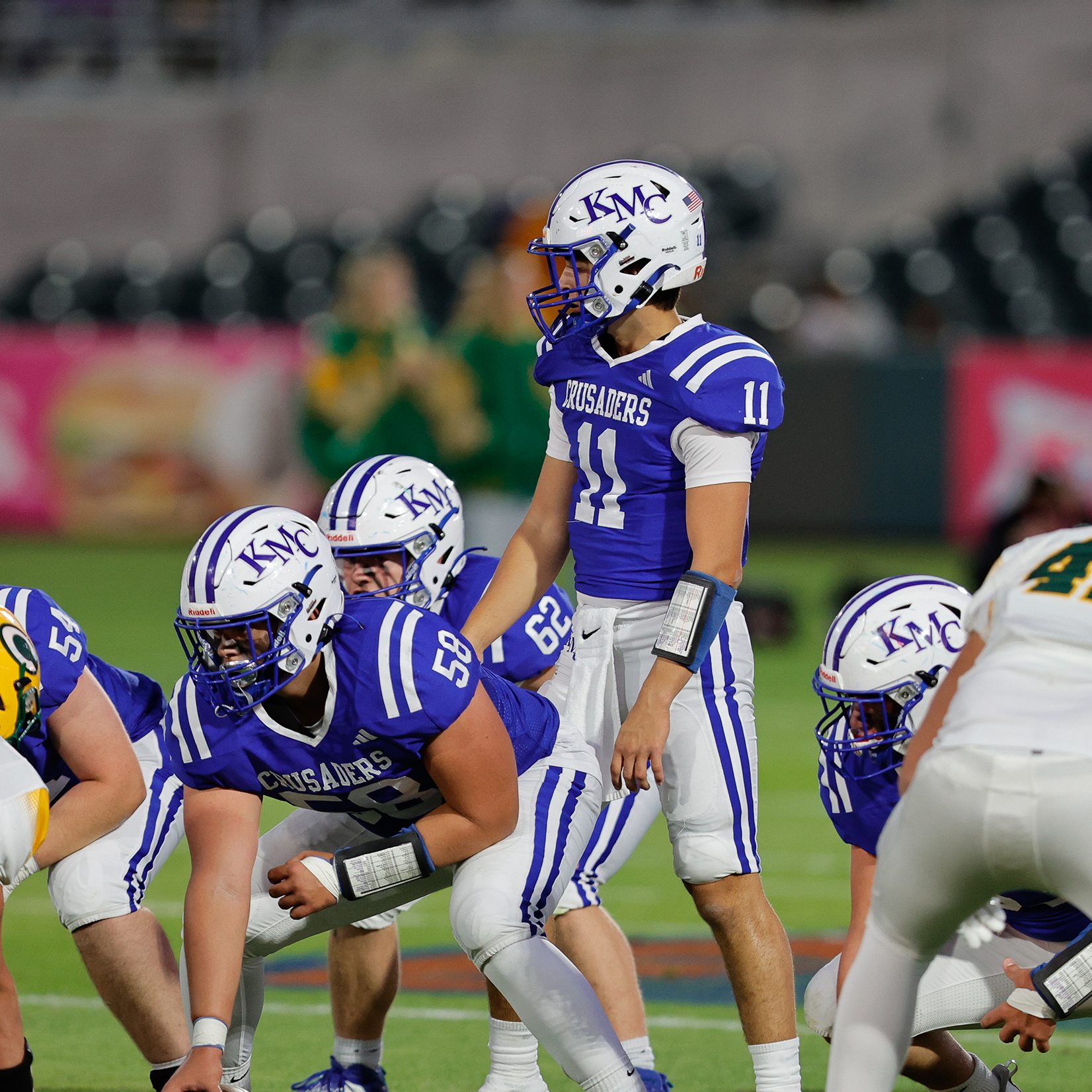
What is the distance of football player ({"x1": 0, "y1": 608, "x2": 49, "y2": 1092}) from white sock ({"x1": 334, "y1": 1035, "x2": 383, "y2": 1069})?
33.7 inches

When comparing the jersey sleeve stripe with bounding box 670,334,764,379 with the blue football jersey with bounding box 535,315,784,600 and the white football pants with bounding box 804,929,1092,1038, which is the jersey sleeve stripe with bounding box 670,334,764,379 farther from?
the white football pants with bounding box 804,929,1092,1038

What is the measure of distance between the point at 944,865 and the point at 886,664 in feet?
3.33

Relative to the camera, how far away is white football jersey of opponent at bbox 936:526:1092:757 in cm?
293

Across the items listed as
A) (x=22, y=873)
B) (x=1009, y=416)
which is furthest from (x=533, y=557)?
(x=1009, y=416)

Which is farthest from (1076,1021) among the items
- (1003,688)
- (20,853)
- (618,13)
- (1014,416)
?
(618,13)

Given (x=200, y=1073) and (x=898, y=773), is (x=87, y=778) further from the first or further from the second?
(x=898, y=773)

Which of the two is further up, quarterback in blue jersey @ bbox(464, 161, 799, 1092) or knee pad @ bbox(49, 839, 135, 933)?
quarterback in blue jersey @ bbox(464, 161, 799, 1092)

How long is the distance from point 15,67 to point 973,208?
392 inches

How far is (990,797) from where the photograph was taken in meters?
2.91

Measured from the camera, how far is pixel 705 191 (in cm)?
1777

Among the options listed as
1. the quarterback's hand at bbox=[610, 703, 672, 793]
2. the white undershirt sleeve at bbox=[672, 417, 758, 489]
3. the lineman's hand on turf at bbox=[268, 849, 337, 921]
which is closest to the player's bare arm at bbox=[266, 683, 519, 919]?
the lineman's hand on turf at bbox=[268, 849, 337, 921]

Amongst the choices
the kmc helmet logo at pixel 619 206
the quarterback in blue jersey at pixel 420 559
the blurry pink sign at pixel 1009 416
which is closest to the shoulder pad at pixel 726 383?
the kmc helmet logo at pixel 619 206

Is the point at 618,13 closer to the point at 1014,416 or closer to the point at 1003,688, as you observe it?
the point at 1014,416

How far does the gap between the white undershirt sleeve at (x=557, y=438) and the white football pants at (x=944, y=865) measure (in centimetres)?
154
